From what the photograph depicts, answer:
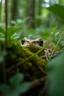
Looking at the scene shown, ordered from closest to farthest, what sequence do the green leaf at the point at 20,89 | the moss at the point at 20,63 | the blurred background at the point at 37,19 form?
the green leaf at the point at 20,89, the moss at the point at 20,63, the blurred background at the point at 37,19

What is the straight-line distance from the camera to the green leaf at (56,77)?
727 mm

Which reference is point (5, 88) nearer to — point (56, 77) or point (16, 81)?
point (16, 81)

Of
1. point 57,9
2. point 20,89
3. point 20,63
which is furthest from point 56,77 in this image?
point 57,9

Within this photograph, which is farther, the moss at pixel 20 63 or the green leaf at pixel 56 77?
the moss at pixel 20 63

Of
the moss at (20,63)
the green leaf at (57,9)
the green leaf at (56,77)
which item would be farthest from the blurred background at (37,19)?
the green leaf at (56,77)

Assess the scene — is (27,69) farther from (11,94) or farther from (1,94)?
(11,94)

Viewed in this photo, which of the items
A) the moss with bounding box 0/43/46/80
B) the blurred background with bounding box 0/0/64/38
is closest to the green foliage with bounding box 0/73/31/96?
the moss with bounding box 0/43/46/80

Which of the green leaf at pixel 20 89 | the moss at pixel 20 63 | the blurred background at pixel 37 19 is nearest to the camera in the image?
the green leaf at pixel 20 89

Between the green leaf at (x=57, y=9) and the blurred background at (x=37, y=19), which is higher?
the green leaf at (x=57, y=9)

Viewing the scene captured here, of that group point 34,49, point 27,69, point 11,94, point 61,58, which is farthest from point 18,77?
point 34,49

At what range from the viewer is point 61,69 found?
791mm

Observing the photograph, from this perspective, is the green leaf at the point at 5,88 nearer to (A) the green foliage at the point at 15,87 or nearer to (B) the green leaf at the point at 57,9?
(A) the green foliage at the point at 15,87

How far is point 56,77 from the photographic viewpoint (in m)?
0.76

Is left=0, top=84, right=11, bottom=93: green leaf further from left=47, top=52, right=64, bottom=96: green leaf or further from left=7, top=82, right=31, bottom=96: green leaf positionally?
left=47, top=52, right=64, bottom=96: green leaf
